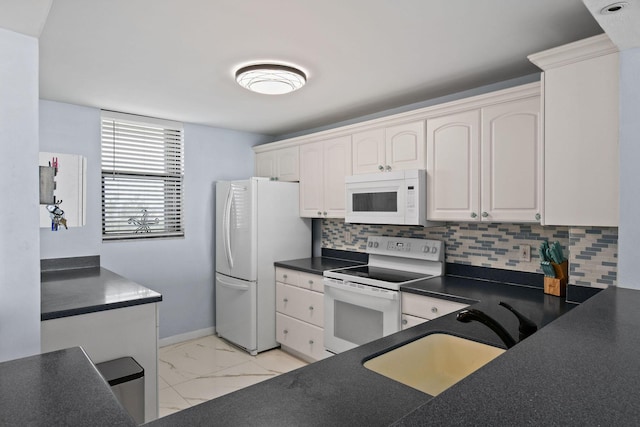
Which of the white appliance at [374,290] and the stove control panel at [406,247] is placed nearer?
the white appliance at [374,290]

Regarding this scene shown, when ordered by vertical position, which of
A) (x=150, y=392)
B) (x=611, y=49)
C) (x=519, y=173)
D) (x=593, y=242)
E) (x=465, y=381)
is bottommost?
(x=150, y=392)

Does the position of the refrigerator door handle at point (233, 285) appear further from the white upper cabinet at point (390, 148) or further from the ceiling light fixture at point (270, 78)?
the ceiling light fixture at point (270, 78)

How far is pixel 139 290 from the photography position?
2303mm

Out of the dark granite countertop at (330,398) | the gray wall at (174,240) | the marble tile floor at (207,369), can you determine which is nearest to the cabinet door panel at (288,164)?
the gray wall at (174,240)

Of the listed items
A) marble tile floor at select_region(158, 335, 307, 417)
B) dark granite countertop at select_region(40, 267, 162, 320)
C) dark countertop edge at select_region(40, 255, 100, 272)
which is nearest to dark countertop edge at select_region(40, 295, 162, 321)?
dark granite countertop at select_region(40, 267, 162, 320)

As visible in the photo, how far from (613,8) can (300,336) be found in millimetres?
3108

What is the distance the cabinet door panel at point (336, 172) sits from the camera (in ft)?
11.3

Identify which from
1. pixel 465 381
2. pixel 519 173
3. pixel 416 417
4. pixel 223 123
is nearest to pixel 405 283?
pixel 519 173

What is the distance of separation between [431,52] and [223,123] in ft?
7.98

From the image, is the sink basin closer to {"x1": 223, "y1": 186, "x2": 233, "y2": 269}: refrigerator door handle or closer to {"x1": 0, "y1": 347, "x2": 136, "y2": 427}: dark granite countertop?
{"x1": 0, "y1": 347, "x2": 136, "y2": 427}: dark granite countertop

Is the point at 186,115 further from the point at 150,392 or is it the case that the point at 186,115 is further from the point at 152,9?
the point at 150,392

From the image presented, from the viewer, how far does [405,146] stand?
2.97m

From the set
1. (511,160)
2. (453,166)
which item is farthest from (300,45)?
(511,160)

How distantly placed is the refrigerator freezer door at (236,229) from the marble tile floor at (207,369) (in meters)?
0.75
